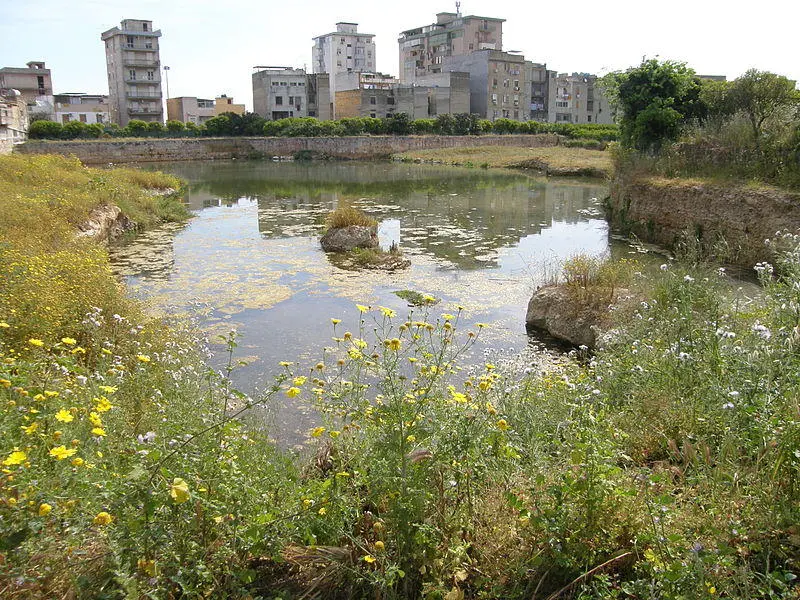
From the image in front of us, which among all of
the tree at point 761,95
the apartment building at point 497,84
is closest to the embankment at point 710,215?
the tree at point 761,95

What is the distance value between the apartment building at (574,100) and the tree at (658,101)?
201ft

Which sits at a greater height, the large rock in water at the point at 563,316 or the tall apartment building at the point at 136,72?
the tall apartment building at the point at 136,72

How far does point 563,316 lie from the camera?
8.58 meters

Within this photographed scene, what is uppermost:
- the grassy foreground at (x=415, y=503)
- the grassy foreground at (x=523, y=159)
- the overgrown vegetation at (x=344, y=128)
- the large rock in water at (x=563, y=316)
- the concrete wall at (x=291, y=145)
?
the overgrown vegetation at (x=344, y=128)

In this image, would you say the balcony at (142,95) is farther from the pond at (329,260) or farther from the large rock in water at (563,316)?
the large rock in water at (563,316)

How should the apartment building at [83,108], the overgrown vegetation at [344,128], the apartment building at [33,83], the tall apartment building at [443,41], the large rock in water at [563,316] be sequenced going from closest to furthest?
1. the large rock in water at [563,316]
2. the overgrown vegetation at [344,128]
3. the apartment building at [33,83]
4. the apartment building at [83,108]
5. the tall apartment building at [443,41]

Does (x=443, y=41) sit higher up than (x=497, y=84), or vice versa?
(x=443, y=41)

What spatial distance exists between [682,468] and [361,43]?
98373mm

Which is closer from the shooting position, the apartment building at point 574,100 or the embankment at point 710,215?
the embankment at point 710,215

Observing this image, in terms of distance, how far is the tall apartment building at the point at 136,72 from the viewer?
212 ft

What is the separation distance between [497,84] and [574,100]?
45.6ft

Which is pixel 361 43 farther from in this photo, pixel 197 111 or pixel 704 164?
pixel 704 164

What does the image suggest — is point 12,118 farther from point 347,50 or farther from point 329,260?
point 347,50

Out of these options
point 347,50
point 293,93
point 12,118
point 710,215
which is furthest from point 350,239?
point 347,50
